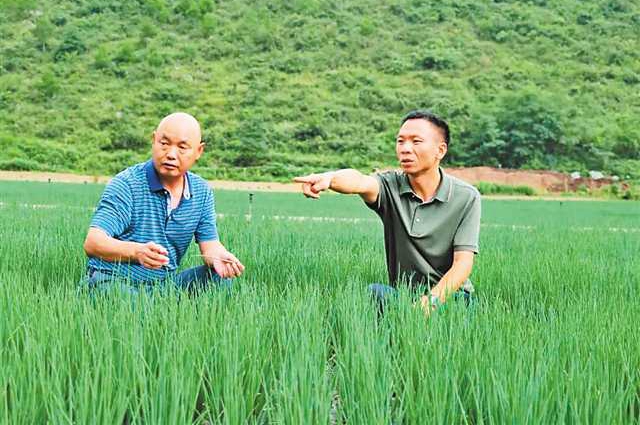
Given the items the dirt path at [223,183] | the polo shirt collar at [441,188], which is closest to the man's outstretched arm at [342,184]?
the polo shirt collar at [441,188]

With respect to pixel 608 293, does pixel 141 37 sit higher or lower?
higher

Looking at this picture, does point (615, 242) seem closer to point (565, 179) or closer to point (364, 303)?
point (364, 303)

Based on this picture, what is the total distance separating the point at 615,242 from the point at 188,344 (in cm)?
577

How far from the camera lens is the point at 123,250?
2582 mm

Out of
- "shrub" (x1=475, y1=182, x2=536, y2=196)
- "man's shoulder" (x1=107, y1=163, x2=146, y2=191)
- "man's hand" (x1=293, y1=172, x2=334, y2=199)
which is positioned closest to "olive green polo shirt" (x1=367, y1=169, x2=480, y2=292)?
"man's hand" (x1=293, y1=172, x2=334, y2=199)

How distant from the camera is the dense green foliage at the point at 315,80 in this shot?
27797 millimetres

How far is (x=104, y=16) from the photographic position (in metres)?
45.3

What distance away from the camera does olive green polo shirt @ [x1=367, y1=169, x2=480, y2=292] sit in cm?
293

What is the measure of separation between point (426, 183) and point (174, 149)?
2.99 ft

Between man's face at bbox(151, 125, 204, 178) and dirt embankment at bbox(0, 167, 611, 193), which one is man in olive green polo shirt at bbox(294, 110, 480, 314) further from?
dirt embankment at bbox(0, 167, 611, 193)

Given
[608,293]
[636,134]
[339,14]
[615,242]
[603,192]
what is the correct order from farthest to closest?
[339,14] < [636,134] < [603,192] < [615,242] < [608,293]

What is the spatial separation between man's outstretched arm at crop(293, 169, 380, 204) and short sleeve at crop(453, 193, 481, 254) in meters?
0.33

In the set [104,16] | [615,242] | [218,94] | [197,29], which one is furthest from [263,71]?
[615,242]

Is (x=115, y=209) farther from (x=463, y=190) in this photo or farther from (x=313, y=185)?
(x=463, y=190)
